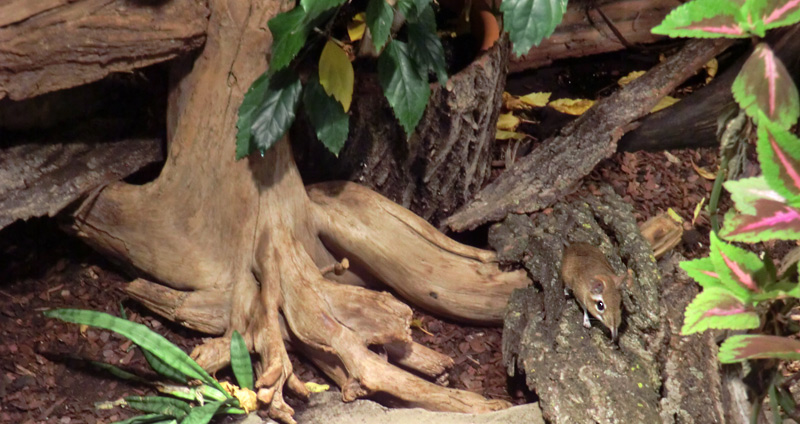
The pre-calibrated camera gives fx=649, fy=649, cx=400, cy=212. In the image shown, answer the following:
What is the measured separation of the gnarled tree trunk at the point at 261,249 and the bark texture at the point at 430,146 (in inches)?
5.7

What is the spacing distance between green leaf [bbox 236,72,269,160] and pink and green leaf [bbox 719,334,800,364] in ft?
5.56

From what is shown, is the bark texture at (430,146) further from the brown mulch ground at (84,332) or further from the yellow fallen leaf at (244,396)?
the yellow fallen leaf at (244,396)

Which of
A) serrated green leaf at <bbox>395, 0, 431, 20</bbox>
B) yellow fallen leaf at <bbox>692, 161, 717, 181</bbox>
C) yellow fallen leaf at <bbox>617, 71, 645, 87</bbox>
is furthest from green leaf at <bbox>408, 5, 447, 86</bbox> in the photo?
yellow fallen leaf at <bbox>617, 71, 645, 87</bbox>

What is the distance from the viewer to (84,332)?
9.09 ft

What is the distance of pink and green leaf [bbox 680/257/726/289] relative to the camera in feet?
4.22

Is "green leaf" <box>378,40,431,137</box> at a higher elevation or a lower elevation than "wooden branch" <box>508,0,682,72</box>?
lower

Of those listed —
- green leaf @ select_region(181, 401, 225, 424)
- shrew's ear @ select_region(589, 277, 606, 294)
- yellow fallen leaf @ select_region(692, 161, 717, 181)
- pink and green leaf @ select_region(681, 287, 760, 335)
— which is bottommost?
green leaf @ select_region(181, 401, 225, 424)

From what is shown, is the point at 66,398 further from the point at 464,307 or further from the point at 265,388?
the point at 464,307

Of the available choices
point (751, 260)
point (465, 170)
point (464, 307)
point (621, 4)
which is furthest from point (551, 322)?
point (621, 4)

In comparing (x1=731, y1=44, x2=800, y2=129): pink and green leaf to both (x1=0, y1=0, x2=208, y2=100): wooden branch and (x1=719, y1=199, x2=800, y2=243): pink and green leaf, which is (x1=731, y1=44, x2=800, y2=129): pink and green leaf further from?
(x1=0, y1=0, x2=208, y2=100): wooden branch

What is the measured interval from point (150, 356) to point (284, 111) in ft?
3.66

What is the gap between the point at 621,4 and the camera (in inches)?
152

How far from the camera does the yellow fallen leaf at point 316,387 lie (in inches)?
107

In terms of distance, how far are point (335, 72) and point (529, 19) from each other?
74 centimetres
